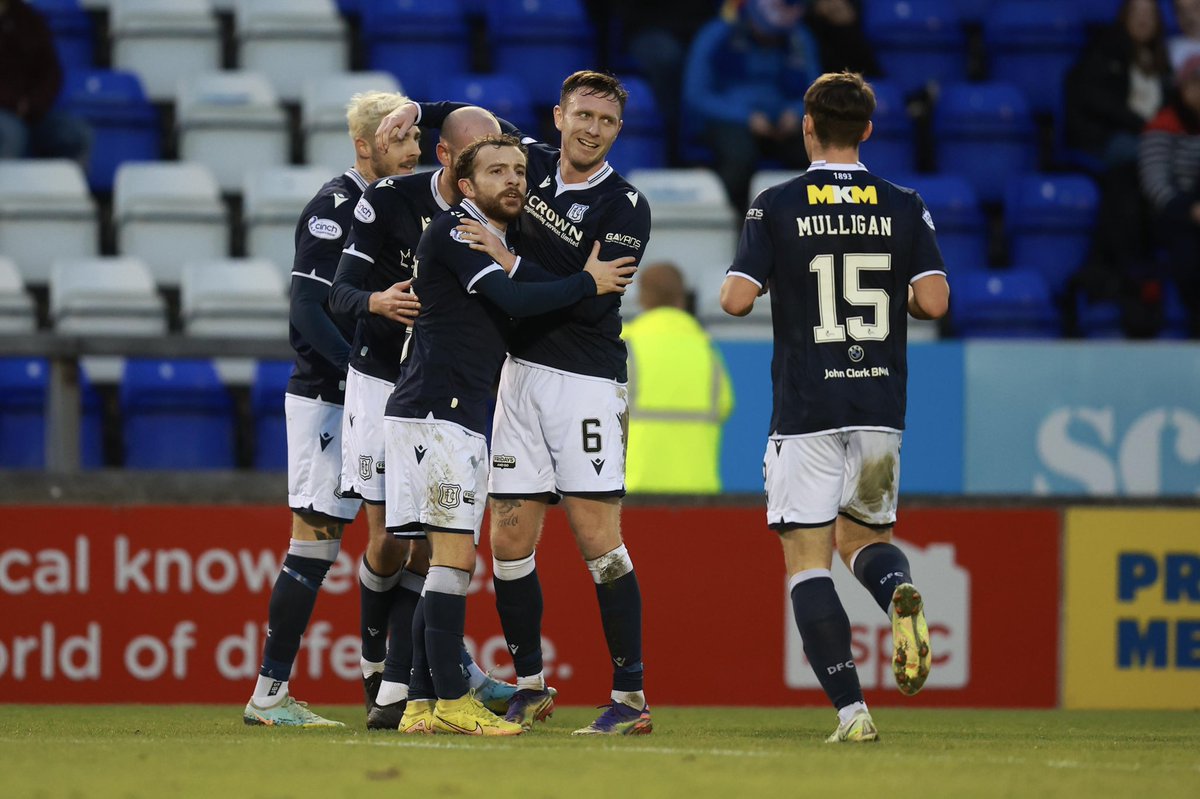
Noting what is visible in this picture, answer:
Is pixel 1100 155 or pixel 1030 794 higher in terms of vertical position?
pixel 1100 155

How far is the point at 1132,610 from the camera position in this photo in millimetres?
8773

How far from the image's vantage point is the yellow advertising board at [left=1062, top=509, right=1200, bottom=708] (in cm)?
873

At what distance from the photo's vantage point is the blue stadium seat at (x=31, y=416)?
30.3 ft

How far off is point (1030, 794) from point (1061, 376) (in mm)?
5017

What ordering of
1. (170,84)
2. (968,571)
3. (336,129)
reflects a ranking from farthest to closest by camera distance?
1. (170,84)
2. (336,129)
3. (968,571)

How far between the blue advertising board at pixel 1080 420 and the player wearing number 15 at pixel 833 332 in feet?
11.5

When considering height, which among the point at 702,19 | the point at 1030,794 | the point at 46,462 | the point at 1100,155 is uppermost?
the point at 702,19

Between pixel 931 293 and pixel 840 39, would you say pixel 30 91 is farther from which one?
pixel 931 293

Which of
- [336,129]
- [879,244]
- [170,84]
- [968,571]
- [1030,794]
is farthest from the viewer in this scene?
[170,84]

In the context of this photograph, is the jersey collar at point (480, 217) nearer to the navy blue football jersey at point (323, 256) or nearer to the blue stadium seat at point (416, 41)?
the navy blue football jersey at point (323, 256)

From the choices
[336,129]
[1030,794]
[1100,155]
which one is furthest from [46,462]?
[1100,155]

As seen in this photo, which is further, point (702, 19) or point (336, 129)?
point (702, 19)

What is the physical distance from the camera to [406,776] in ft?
16.0

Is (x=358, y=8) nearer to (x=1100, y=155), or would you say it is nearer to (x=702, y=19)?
(x=702, y=19)
